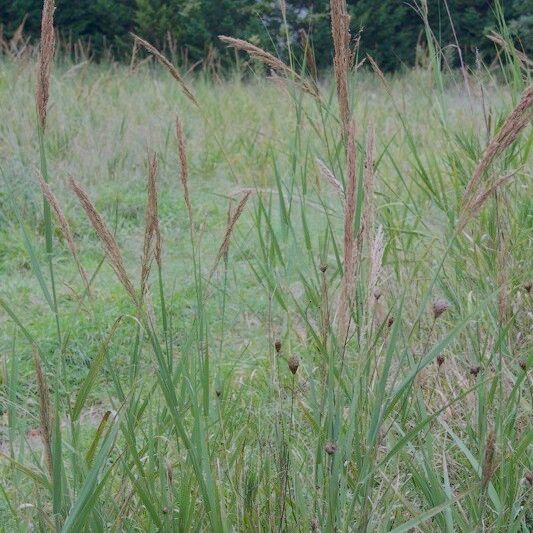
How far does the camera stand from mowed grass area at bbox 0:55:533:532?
3.22 feet

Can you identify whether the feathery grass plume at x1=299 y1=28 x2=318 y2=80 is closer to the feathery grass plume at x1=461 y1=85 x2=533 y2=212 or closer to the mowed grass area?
the mowed grass area

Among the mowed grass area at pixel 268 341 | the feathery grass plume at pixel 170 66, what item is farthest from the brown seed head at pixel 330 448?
the feathery grass plume at pixel 170 66

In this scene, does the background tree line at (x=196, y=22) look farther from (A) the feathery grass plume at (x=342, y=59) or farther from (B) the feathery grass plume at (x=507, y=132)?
(B) the feathery grass plume at (x=507, y=132)

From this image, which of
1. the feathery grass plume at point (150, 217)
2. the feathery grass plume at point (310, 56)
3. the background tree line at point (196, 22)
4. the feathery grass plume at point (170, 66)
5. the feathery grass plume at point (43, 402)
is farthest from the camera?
the background tree line at point (196, 22)

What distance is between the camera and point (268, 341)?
1.26 meters

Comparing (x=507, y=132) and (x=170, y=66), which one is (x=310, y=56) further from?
(x=507, y=132)

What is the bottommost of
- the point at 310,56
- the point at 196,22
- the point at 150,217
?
the point at 196,22

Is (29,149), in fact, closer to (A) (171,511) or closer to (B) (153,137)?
(B) (153,137)

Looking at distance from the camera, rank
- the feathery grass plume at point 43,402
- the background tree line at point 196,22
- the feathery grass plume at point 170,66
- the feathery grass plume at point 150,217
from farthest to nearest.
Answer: the background tree line at point 196,22 < the feathery grass plume at point 170,66 < the feathery grass plume at point 150,217 < the feathery grass plume at point 43,402

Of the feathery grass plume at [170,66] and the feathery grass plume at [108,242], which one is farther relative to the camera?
the feathery grass plume at [170,66]

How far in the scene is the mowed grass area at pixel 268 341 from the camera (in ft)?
3.22

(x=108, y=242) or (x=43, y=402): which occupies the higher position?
(x=108, y=242)

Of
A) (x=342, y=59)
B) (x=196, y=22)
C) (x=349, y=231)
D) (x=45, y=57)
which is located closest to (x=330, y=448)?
(x=349, y=231)

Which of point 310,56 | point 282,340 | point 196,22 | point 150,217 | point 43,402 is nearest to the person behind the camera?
point 43,402
